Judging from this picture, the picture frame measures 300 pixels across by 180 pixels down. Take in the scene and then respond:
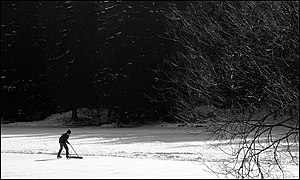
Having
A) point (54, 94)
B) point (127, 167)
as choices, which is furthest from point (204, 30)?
point (54, 94)

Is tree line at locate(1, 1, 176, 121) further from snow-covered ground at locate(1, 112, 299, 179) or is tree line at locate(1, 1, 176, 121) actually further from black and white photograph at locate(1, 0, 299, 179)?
snow-covered ground at locate(1, 112, 299, 179)

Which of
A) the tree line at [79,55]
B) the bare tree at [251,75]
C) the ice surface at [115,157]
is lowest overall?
the ice surface at [115,157]

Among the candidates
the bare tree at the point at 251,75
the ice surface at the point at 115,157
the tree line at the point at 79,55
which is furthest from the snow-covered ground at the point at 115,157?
the tree line at the point at 79,55

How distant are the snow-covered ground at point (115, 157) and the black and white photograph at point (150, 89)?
5cm

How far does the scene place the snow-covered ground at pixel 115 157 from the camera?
15383 millimetres

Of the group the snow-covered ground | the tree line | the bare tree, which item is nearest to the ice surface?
the snow-covered ground

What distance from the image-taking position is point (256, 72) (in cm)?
1198

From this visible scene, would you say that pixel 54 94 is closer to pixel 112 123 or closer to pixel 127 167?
pixel 112 123

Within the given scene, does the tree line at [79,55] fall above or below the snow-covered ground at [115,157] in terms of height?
above

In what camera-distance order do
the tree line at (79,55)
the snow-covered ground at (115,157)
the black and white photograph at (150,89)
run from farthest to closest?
the tree line at (79,55), the snow-covered ground at (115,157), the black and white photograph at (150,89)

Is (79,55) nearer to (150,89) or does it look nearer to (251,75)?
(150,89)

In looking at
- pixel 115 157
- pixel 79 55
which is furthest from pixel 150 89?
pixel 115 157

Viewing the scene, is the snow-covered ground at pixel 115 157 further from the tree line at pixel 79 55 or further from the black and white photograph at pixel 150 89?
the tree line at pixel 79 55

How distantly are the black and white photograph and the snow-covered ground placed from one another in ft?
0.18
